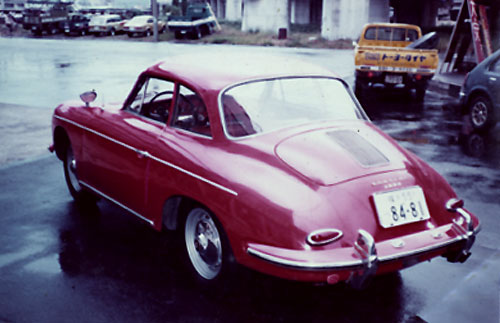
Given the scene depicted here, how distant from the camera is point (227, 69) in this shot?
4406mm

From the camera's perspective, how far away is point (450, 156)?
8.05 meters

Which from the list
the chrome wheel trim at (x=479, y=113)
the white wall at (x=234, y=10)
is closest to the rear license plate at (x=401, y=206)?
the chrome wheel trim at (x=479, y=113)

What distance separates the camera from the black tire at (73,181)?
5.82 meters

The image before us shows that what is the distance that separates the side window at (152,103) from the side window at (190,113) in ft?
0.93

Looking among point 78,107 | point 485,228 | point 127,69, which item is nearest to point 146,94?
point 78,107

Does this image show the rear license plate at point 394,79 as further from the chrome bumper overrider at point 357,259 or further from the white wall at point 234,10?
the white wall at point 234,10

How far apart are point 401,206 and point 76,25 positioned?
45.2 metres

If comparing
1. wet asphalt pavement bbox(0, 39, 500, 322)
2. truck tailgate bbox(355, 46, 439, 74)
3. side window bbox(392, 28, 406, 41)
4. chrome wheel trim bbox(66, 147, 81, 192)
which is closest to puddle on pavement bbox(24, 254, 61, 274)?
wet asphalt pavement bbox(0, 39, 500, 322)

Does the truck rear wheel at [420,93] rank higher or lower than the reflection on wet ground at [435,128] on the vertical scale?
higher

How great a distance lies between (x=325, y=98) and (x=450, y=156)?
14.1 ft

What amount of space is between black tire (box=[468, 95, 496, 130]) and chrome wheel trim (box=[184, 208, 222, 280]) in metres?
7.02

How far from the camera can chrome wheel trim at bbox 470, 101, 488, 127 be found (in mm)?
9574

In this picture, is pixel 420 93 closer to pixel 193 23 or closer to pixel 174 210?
pixel 174 210

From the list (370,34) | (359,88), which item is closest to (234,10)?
(370,34)
